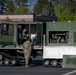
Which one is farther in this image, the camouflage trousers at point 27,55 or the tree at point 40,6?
the tree at point 40,6

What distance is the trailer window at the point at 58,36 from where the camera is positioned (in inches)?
980

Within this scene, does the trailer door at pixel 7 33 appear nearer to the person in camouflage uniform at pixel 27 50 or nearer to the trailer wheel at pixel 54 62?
the person in camouflage uniform at pixel 27 50

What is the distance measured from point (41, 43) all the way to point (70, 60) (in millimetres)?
3104

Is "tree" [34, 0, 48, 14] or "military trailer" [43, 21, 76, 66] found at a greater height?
"tree" [34, 0, 48, 14]

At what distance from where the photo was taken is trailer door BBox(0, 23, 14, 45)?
25266 millimetres

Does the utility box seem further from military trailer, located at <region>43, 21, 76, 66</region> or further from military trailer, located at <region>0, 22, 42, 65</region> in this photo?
military trailer, located at <region>0, 22, 42, 65</region>

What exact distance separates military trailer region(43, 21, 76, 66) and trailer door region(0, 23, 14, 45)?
7.28 feet

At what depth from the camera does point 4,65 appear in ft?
81.5

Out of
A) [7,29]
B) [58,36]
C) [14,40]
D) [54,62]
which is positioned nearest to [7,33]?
[7,29]

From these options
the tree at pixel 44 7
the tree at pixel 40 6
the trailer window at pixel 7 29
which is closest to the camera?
the trailer window at pixel 7 29

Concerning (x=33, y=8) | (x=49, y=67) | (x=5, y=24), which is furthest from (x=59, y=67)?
(x=33, y=8)

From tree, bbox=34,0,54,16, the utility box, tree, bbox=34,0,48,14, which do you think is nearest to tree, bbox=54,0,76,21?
tree, bbox=34,0,54,16

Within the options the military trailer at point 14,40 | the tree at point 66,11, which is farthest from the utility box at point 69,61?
the tree at point 66,11

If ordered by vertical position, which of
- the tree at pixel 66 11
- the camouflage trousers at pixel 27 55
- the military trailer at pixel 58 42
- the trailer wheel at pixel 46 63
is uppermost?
the tree at pixel 66 11
